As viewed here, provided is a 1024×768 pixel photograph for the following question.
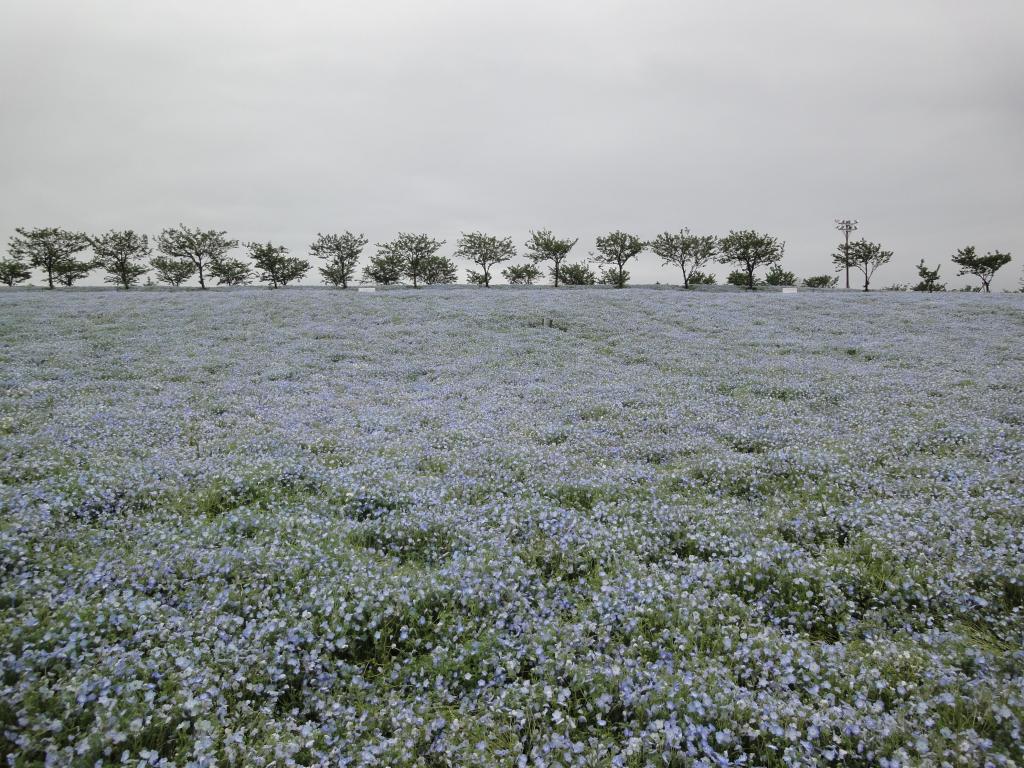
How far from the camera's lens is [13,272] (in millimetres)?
74375

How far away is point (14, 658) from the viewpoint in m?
4.02

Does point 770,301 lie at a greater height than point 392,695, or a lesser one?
greater

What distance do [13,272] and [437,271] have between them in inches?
2448

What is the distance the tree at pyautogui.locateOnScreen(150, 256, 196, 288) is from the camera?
3123 inches

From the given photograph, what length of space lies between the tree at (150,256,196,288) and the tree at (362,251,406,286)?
2668 centimetres

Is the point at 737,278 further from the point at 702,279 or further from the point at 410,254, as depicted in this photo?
the point at 410,254

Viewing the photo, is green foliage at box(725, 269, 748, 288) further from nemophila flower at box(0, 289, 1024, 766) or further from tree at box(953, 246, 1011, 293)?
nemophila flower at box(0, 289, 1024, 766)

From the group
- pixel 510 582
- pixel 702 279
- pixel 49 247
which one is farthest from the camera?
pixel 702 279

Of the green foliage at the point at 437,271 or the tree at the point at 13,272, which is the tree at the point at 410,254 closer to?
the green foliage at the point at 437,271

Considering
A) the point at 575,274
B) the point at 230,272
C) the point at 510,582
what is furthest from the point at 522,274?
the point at 510,582

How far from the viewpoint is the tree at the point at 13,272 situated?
7312 centimetres

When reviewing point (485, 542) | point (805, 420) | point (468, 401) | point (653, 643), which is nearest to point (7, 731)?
point (485, 542)

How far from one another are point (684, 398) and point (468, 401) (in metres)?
6.92

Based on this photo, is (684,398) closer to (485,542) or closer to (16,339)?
(485,542)
